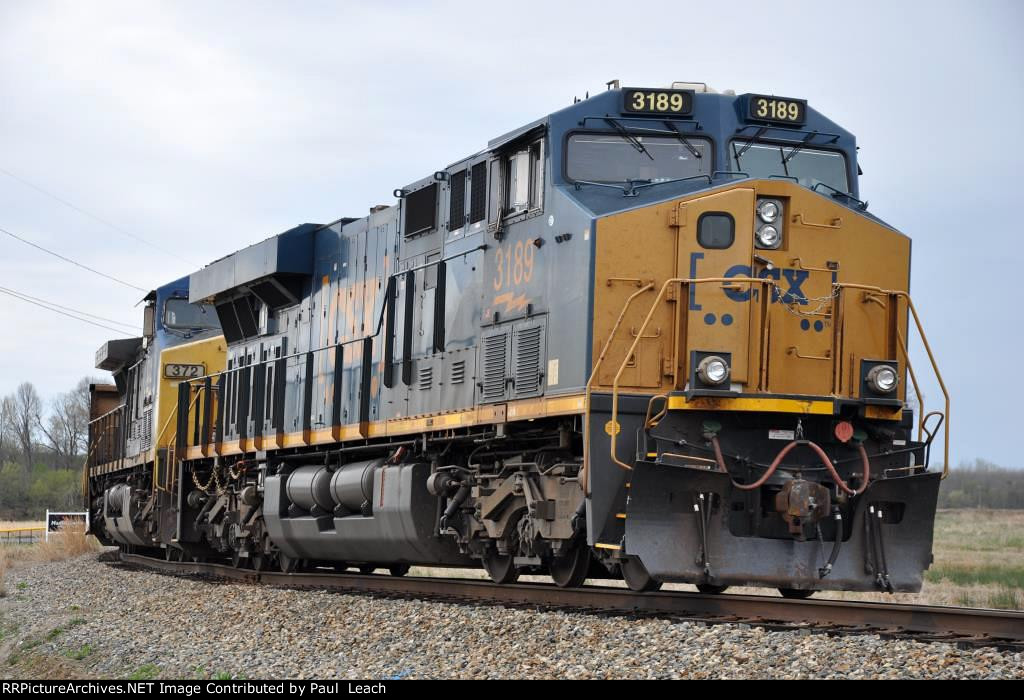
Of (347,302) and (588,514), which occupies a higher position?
(347,302)

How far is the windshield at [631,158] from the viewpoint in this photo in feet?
33.0

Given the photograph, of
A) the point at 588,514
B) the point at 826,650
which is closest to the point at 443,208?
the point at 588,514

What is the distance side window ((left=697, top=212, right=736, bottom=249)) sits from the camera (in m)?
9.37

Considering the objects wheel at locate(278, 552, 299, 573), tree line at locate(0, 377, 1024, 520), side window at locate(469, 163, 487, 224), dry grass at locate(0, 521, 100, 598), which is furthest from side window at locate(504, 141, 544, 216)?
tree line at locate(0, 377, 1024, 520)

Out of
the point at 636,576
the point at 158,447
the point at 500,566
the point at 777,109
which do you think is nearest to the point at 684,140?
→ the point at 777,109

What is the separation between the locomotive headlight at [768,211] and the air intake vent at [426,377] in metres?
4.06

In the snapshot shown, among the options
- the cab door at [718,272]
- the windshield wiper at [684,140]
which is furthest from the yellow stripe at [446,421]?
the windshield wiper at [684,140]

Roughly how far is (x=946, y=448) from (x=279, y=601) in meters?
6.37

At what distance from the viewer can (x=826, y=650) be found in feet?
22.2

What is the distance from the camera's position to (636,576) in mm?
9672

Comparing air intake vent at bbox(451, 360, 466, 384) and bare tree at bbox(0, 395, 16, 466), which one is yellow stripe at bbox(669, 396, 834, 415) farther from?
bare tree at bbox(0, 395, 16, 466)

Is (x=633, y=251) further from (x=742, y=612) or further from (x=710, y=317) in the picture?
(x=742, y=612)

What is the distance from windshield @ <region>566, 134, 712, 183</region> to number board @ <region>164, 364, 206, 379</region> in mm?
12236

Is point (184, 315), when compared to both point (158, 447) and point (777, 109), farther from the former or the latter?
point (777, 109)
